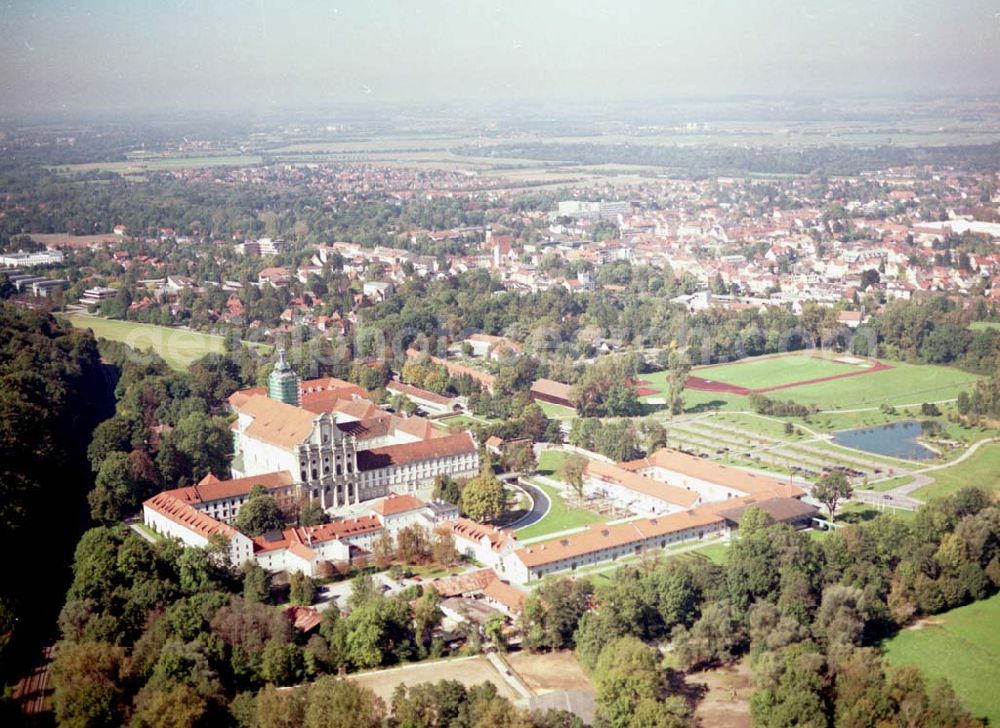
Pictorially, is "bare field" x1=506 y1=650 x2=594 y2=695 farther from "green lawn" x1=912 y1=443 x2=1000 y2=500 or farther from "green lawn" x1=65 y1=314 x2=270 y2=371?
"green lawn" x1=65 y1=314 x2=270 y2=371

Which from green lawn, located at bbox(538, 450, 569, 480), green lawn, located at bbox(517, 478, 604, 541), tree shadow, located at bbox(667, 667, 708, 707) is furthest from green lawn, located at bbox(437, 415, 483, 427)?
tree shadow, located at bbox(667, 667, 708, 707)

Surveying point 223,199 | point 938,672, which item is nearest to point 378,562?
point 938,672

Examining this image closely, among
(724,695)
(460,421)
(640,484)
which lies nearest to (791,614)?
(724,695)

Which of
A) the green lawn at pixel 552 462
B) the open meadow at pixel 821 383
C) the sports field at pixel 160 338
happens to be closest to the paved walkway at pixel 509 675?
the green lawn at pixel 552 462

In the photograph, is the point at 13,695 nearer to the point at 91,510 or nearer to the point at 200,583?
the point at 200,583

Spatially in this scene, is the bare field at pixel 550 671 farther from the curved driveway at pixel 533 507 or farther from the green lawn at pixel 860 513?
the green lawn at pixel 860 513
